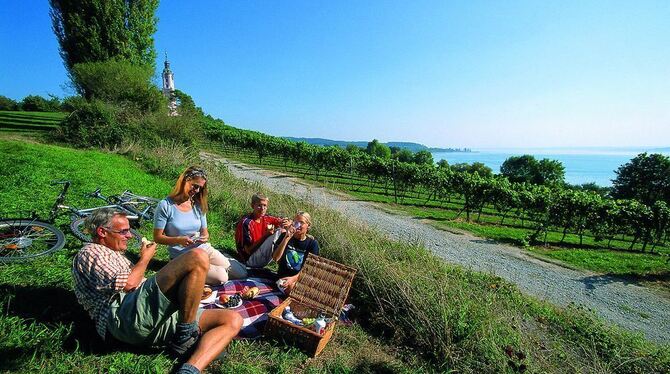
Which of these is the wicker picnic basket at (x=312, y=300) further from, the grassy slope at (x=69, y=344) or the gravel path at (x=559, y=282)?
the gravel path at (x=559, y=282)

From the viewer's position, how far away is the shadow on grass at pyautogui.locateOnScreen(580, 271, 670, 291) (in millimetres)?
8523

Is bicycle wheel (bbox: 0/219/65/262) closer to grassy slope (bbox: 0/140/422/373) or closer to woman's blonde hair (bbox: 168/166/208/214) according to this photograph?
grassy slope (bbox: 0/140/422/373)

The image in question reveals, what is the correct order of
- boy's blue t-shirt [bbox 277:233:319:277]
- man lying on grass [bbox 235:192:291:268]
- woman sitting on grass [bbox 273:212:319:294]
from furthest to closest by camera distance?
1. man lying on grass [bbox 235:192:291:268]
2. boy's blue t-shirt [bbox 277:233:319:277]
3. woman sitting on grass [bbox 273:212:319:294]

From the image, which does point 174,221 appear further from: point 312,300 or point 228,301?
point 312,300

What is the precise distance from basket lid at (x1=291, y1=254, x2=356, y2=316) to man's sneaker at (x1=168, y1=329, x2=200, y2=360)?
129 centimetres

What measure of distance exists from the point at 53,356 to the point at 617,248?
18608 mm

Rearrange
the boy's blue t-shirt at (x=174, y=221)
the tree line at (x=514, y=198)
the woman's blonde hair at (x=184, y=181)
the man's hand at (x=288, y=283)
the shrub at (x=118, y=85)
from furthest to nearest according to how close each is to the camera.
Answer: the shrub at (x=118, y=85)
the tree line at (x=514, y=198)
the man's hand at (x=288, y=283)
the woman's blonde hair at (x=184, y=181)
the boy's blue t-shirt at (x=174, y=221)

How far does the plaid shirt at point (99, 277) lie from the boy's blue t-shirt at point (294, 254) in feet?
7.01

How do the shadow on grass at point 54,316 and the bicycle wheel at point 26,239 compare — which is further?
the bicycle wheel at point 26,239

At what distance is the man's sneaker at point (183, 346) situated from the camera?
251 cm

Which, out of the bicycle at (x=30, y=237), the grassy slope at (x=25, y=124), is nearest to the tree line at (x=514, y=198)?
the bicycle at (x=30, y=237)

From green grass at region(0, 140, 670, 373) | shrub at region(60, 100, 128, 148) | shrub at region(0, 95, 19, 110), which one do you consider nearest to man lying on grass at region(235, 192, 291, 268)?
green grass at region(0, 140, 670, 373)

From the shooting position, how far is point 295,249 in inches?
169

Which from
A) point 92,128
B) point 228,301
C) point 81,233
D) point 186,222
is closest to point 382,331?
point 228,301
